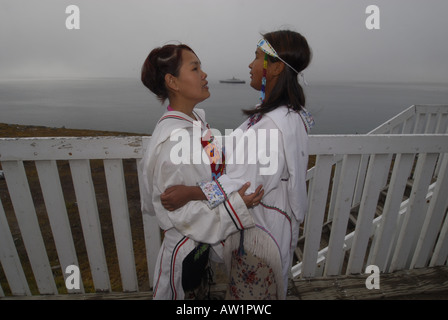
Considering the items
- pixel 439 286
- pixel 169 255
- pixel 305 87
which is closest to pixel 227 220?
pixel 169 255

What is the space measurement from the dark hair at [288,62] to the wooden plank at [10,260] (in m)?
2.10

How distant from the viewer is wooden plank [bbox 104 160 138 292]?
1.82 metres

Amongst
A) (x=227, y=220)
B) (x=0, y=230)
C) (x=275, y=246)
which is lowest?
(x=0, y=230)

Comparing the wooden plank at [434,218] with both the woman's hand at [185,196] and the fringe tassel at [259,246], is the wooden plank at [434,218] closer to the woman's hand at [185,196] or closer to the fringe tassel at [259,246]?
the fringe tassel at [259,246]

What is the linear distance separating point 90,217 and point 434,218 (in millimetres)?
3039

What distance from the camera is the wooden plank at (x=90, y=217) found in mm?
1809

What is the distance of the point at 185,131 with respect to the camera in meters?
1.24

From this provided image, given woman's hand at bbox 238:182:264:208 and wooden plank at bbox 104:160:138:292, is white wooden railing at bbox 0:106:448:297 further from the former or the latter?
woman's hand at bbox 238:182:264:208

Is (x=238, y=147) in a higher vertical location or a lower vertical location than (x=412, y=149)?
higher

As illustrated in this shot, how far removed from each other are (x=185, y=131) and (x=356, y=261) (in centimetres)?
210

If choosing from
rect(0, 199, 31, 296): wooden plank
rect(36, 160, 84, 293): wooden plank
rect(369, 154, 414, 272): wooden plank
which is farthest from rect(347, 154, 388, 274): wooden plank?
rect(0, 199, 31, 296): wooden plank

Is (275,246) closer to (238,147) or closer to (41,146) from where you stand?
(238,147)

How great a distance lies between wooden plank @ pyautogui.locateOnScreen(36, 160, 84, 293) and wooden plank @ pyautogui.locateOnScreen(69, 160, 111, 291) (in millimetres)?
119

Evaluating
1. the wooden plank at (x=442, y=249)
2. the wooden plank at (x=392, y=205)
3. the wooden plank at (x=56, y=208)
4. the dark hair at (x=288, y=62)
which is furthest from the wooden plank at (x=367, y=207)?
the wooden plank at (x=56, y=208)
